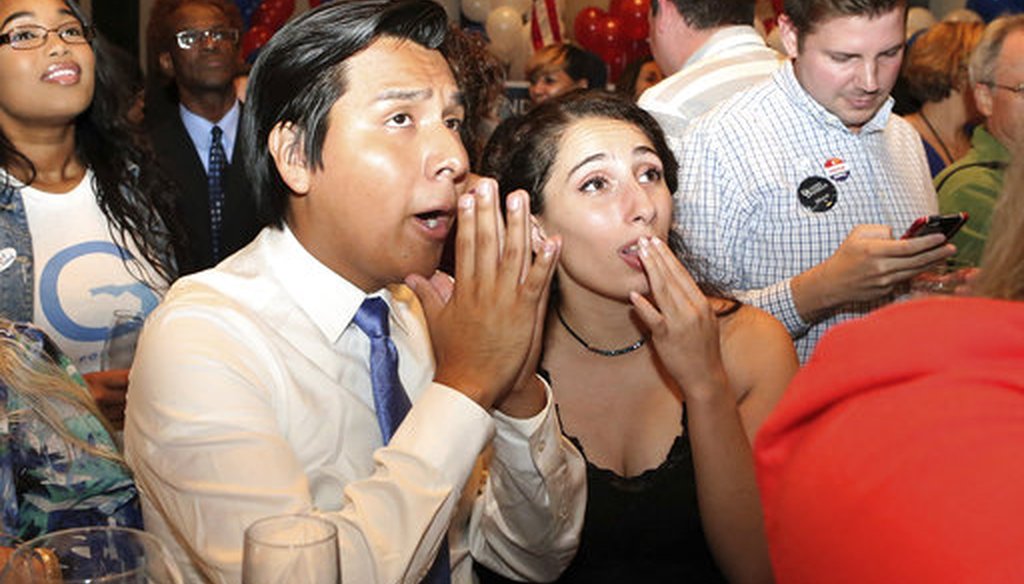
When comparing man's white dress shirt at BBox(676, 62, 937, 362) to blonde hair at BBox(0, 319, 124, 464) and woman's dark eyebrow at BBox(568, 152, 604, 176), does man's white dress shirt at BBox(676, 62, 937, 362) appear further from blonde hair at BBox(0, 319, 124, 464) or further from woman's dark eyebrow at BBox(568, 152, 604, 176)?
→ blonde hair at BBox(0, 319, 124, 464)

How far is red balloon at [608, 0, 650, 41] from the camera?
7641 millimetres

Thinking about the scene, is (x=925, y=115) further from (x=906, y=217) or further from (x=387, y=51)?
(x=387, y=51)

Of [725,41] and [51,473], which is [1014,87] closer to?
[725,41]

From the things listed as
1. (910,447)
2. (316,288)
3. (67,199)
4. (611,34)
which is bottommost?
(611,34)

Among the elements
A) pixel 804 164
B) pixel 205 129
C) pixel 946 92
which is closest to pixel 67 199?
pixel 205 129

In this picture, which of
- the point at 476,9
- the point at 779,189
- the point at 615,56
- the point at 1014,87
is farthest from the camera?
the point at 476,9

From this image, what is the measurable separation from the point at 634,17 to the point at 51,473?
6646mm

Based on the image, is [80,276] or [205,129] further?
[205,129]

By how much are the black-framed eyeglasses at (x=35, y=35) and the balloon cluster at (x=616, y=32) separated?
544cm

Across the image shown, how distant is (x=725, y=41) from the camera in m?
3.56

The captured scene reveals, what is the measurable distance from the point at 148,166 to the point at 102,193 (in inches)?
8.1

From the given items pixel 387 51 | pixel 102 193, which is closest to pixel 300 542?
pixel 387 51

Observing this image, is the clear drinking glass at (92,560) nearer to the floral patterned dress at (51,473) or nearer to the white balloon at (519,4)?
the floral patterned dress at (51,473)

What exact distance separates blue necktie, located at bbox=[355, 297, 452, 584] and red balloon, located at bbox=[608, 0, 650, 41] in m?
6.26
